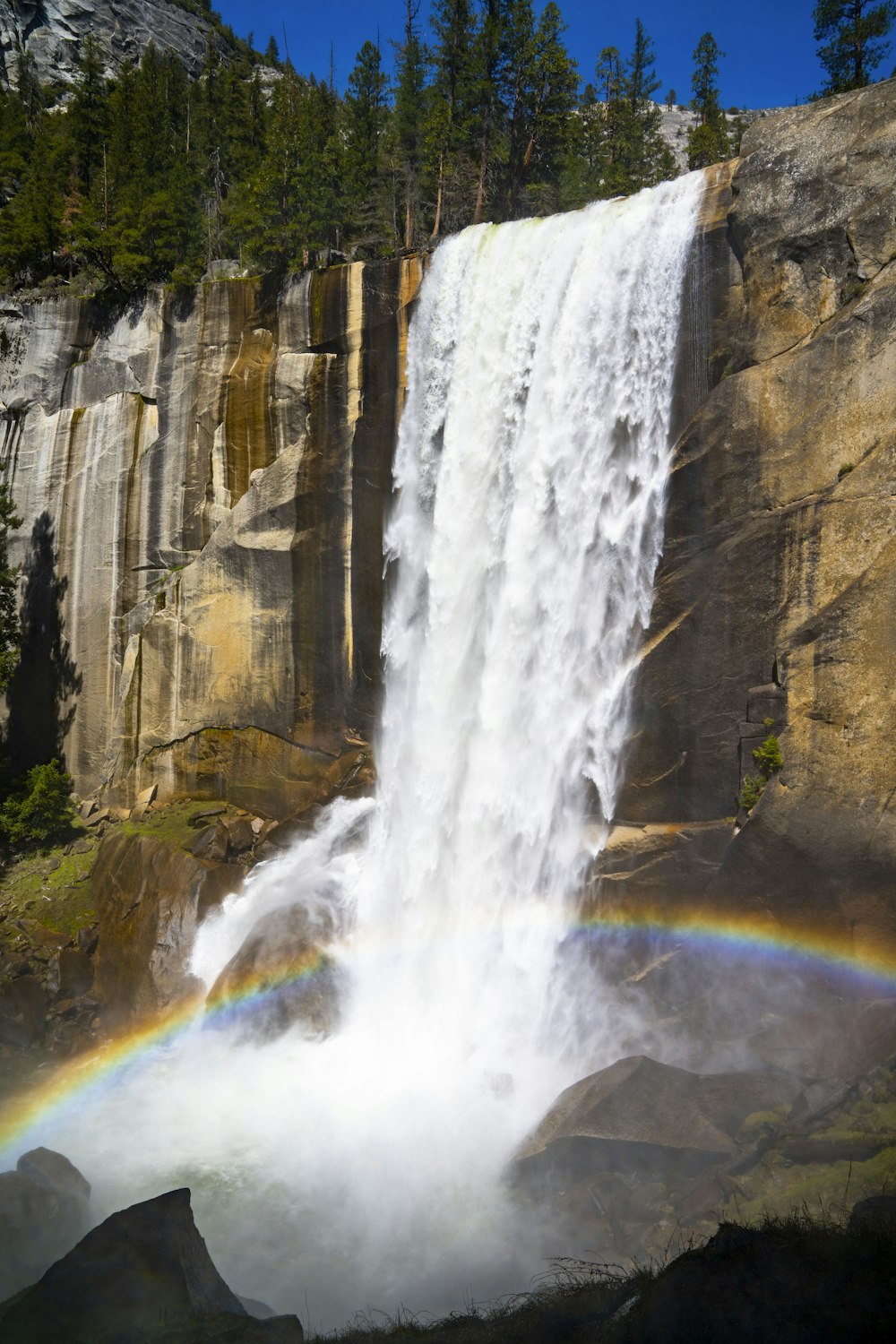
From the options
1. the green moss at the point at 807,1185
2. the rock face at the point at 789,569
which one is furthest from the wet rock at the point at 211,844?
the green moss at the point at 807,1185

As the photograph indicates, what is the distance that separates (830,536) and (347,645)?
509 inches

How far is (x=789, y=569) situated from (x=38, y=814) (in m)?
21.6

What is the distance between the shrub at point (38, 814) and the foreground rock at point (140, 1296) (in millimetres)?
18507

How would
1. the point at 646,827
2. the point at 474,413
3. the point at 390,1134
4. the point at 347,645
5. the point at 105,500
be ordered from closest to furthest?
the point at 390,1134
the point at 646,827
the point at 474,413
the point at 347,645
the point at 105,500

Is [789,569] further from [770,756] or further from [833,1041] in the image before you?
[833,1041]

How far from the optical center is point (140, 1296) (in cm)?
870

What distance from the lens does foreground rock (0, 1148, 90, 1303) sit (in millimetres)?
11789

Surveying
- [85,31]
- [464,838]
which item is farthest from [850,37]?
[85,31]

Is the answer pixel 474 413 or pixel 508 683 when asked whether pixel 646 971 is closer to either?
pixel 508 683

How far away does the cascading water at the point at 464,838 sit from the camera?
43.5 feet

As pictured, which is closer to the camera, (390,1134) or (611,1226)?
(611,1226)

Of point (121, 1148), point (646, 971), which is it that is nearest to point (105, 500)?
point (121, 1148)

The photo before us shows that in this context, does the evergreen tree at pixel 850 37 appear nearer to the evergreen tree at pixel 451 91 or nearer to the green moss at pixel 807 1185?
the evergreen tree at pixel 451 91

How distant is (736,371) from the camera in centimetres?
1736
